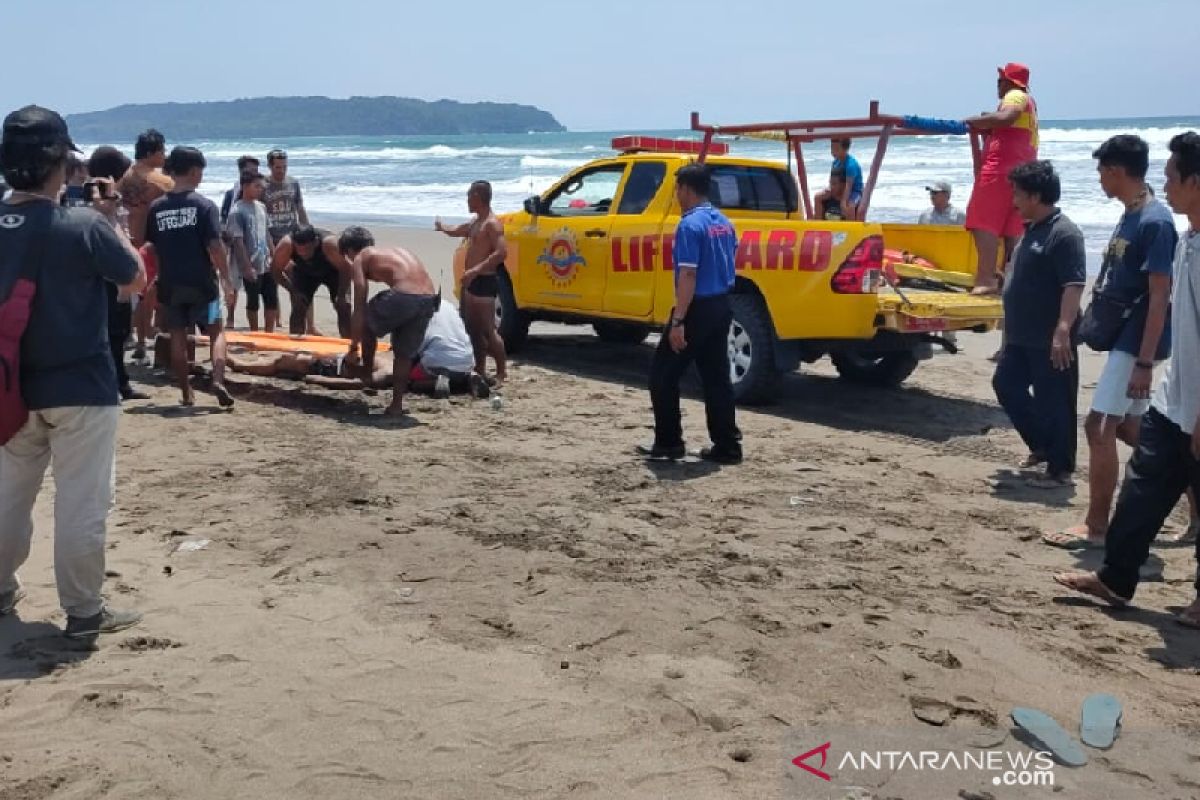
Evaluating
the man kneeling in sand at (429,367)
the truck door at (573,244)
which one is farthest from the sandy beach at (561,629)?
the truck door at (573,244)

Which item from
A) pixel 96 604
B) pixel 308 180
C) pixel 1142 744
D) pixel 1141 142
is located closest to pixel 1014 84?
pixel 1141 142

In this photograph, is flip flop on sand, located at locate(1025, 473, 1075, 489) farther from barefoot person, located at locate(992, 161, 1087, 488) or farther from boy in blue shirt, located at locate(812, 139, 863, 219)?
boy in blue shirt, located at locate(812, 139, 863, 219)

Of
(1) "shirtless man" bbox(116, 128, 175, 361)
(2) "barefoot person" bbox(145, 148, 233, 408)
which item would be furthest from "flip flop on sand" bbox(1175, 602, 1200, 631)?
(1) "shirtless man" bbox(116, 128, 175, 361)

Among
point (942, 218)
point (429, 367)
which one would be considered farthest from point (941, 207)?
point (429, 367)

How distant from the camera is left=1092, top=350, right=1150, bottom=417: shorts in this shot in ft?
17.7

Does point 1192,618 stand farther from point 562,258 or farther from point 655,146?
point 655,146

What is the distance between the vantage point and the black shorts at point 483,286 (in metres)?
8.96

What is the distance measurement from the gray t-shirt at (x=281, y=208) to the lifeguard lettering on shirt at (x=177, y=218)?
109 inches

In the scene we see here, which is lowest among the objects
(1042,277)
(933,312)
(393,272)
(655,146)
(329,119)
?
(933,312)

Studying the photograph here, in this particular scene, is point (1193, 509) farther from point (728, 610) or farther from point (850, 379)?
point (850, 379)

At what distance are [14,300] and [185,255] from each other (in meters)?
4.15

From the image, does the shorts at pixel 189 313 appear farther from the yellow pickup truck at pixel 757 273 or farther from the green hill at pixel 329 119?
the green hill at pixel 329 119

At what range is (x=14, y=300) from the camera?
4113 millimetres

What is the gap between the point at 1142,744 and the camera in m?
3.68
